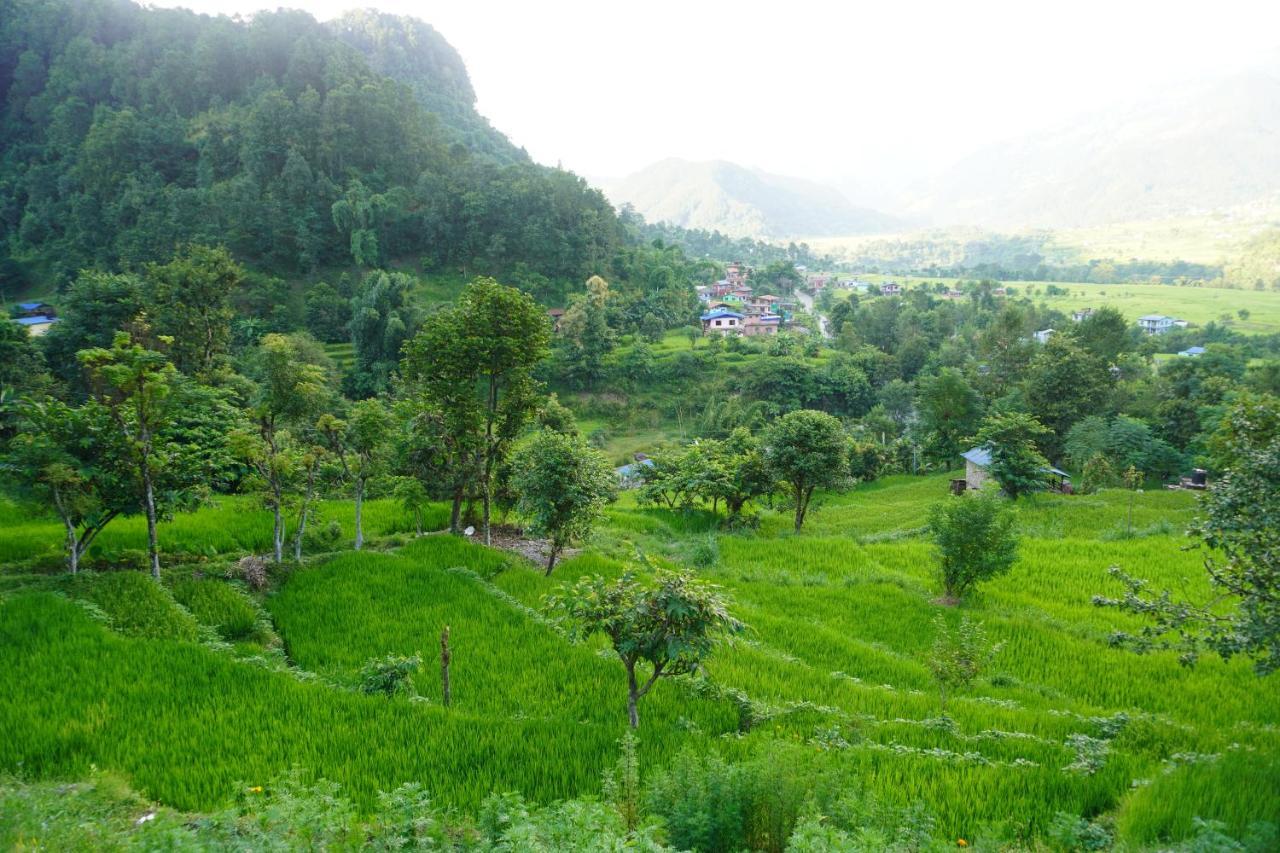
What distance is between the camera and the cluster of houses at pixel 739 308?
229 ft

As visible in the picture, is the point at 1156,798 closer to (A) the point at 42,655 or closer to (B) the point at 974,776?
(B) the point at 974,776

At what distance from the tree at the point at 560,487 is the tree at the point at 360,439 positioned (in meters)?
3.19

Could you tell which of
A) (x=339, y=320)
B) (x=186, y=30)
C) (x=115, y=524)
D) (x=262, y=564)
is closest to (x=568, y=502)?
(x=262, y=564)

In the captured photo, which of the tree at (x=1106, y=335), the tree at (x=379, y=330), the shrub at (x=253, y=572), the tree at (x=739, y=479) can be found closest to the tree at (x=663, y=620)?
the shrub at (x=253, y=572)

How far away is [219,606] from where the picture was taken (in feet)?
37.5

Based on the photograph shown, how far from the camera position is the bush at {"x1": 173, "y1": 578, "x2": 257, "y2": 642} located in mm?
11047

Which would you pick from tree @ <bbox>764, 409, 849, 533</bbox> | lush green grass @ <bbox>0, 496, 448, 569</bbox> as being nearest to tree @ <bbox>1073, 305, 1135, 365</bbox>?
tree @ <bbox>764, 409, 849, 533</bbox>

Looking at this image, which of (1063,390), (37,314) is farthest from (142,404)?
(37,314)

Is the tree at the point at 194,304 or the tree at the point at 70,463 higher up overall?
the tree at the point at 194,304

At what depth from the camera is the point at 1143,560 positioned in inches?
677

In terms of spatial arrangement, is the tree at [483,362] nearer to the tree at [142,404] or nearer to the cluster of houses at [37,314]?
the tree at [142,404]

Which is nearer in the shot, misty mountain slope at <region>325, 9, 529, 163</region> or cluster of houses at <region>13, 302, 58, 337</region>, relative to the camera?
cluster of houses at <region>13, 302, 58, 337</region>

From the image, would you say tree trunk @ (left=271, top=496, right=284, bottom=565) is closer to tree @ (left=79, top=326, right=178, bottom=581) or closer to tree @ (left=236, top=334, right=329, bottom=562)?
tree @ (left=236, top=334, right=329, bottom=562)

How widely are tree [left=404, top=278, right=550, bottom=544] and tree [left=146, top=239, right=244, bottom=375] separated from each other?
1624 centimetres
